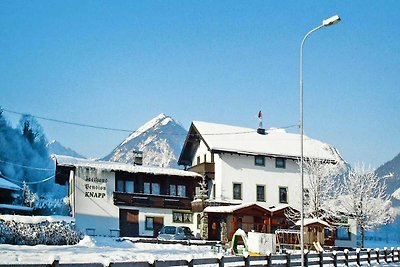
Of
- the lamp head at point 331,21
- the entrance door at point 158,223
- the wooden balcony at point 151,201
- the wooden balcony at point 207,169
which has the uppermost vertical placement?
the lamp head at point 331,21

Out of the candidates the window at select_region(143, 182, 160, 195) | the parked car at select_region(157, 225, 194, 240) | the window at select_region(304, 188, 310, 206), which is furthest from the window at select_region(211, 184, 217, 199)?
the window at select_region(304, 188, 310, 206)

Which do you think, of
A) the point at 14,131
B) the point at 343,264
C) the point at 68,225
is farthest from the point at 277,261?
the point at 14,131

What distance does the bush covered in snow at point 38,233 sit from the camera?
3438cm

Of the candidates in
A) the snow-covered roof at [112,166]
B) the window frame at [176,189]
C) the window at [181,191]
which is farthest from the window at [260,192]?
the window at [181,191]

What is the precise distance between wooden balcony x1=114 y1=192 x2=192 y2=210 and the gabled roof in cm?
572

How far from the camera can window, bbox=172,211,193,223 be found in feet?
176

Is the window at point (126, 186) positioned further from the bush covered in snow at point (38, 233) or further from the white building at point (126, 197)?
the bush covered in snow at point (38, 233)

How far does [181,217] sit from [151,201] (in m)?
3.55

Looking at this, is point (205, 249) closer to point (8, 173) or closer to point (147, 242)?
point (147, 242)

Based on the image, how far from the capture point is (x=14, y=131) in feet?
312

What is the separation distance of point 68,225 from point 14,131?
202 ft

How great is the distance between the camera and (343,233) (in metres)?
57.2

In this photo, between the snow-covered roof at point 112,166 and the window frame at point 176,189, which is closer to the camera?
the snow-covered roof at point 112,166

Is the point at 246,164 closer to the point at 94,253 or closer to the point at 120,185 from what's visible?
the point at 120,185
